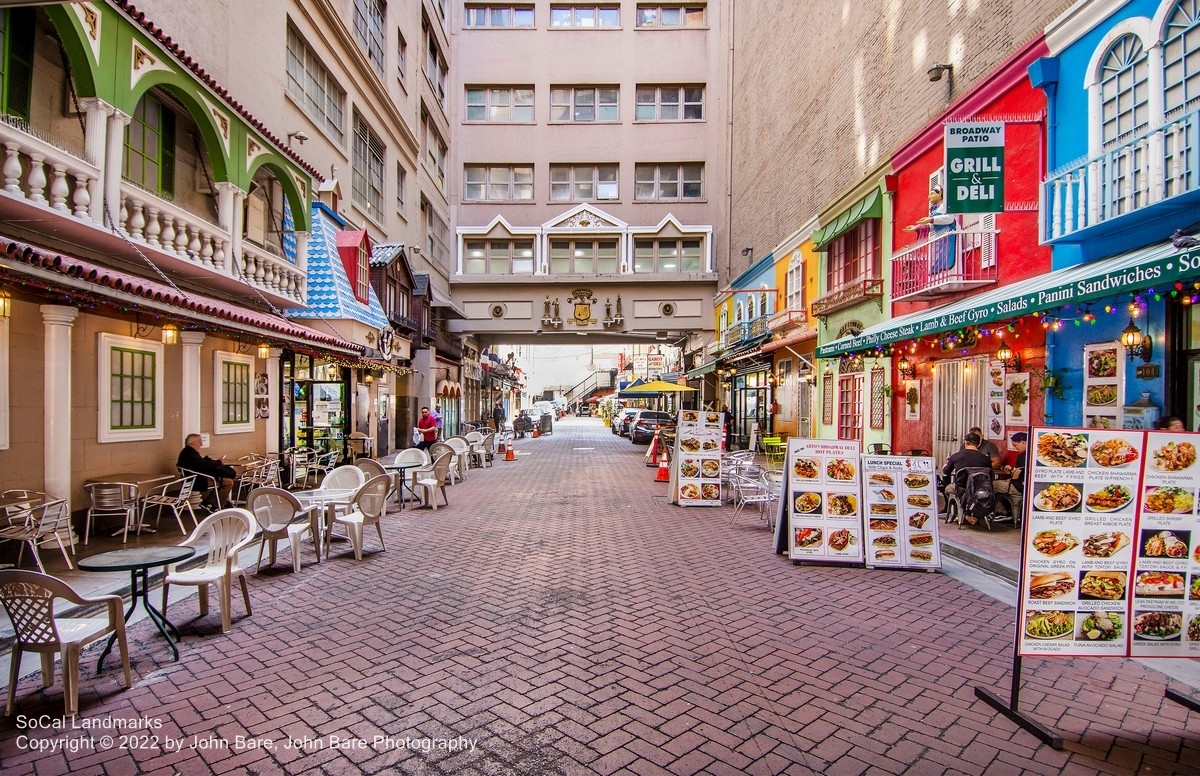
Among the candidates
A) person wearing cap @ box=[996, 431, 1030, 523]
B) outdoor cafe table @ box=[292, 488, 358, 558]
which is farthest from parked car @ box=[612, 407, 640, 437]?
outdoor cafe table @ box=[292, 488, 358, 558]

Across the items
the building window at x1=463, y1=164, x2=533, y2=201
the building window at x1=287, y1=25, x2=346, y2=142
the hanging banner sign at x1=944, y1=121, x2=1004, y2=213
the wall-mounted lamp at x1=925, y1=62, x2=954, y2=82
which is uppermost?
the building window at x1=463, y1=164, x2=533, y2=201

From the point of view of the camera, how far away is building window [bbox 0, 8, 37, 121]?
6.85m

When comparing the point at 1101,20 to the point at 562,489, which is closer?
the point at 1101,20

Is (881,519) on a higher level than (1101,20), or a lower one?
lower

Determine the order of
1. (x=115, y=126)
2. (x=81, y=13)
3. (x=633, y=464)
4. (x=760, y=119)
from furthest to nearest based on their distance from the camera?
(x=760, y=119)
(x=633, y=464)
(x=115, y=126)
(x=81, y=13)

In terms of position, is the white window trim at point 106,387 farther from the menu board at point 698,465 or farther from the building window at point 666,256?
the building window at point 666,256

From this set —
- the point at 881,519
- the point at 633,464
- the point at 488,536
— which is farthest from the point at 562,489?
the point at 881,519

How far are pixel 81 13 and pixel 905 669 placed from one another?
10753 millimetres

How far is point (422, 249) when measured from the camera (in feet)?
90.4

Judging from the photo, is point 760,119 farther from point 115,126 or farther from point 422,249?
point 115,126

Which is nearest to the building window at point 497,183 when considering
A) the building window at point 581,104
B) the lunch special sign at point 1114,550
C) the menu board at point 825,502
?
the building window at point 581,104

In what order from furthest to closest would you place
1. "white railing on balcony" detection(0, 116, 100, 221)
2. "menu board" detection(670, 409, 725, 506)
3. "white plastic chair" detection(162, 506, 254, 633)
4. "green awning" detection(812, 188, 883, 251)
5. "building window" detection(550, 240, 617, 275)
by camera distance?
"building window" detection(550, 240, 617, 275)
"green awning" detection(812, 188, 883, 251)
"menu board" detection(670, 409, 725, 506)
"white railing on balcony" detection(0, 116, 100, 221)
"white plastic chair" detection(162, 506, 254, 633)

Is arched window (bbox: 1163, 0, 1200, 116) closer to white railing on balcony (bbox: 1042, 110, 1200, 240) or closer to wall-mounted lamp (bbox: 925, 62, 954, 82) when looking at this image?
white railing on balcony (bbox: 1042, 110, 1200, 240)

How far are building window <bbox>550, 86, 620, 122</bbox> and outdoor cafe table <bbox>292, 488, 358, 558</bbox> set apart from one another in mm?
29539
